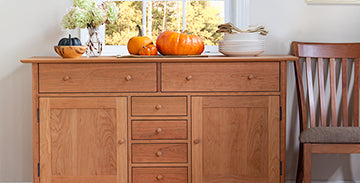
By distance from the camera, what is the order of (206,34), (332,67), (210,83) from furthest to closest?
(206,34) < (332,67) < (210,83)

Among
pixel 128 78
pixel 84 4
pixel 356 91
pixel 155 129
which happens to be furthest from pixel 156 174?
pixel 356 91

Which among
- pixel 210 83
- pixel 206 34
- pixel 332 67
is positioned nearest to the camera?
pixel 210 83

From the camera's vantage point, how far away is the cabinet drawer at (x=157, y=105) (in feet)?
7.60

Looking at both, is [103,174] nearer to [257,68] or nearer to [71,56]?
[71,56]

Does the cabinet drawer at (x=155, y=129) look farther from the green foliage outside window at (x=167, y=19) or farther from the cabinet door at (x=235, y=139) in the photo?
the green foliage outside window at (x=167, y=19)

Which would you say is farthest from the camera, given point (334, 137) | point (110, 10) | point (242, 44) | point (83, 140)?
point (110, 10)

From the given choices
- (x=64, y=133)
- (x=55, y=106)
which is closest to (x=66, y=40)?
(x=55, y=106)

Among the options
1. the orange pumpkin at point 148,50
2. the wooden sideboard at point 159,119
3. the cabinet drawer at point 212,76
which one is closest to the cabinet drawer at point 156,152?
the wooden sideboard at point 159,119

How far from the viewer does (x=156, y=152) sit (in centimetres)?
235

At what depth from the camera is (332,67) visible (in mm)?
2654

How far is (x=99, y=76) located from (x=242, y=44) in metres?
0.88

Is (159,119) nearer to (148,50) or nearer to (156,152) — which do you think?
(156,152)

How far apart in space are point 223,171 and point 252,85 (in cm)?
53

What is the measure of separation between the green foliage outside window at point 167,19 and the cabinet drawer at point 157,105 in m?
0.76
